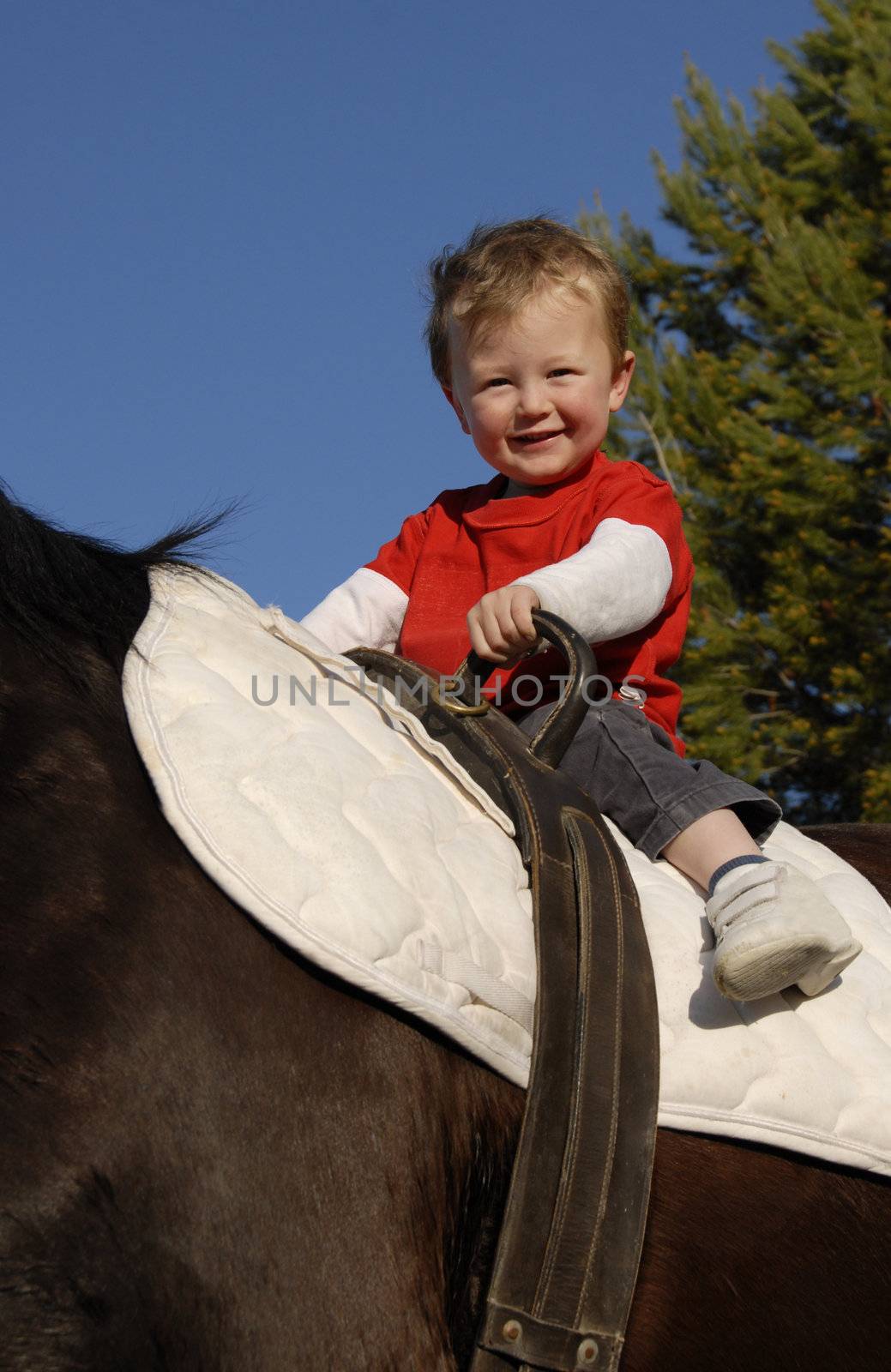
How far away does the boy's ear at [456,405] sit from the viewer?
261cm

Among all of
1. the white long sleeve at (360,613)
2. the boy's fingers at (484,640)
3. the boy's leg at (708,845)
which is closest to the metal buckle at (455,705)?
the boy's fingers at (484,640)

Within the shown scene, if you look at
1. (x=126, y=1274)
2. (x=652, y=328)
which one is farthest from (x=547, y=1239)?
(x=652, y=328)

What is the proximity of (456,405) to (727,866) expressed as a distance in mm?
1278

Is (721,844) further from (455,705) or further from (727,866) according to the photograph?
(455,705)

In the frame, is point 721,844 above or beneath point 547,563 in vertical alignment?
beneath

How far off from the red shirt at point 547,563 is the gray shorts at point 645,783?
0.50ft

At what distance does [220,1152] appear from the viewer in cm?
124

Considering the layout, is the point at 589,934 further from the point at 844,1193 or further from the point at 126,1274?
the point at 126,1274

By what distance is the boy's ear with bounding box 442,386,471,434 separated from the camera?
2605mm

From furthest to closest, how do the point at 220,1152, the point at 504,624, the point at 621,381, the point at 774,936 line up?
the point at 621,381
the point at 504,624
the point at 774,936
the point at 220,1152

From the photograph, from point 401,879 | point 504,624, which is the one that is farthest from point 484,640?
point 401,879

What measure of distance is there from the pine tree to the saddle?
828 cm

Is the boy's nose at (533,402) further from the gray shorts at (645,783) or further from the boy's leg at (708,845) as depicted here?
the boy's leg at (708,845)

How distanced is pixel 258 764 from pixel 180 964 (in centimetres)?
27
